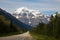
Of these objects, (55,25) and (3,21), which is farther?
(55,25)

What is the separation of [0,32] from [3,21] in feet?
12.6

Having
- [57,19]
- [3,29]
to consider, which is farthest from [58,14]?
[3,29]

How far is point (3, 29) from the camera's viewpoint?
87375 millimetres

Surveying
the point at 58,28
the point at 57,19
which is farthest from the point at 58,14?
the point at 58,28

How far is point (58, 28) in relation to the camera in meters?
85.8

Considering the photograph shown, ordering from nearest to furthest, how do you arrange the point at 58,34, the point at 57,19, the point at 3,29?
the point at 58,34 < the point at 3,29 < the point at 57,19

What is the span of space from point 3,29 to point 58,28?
747 inches

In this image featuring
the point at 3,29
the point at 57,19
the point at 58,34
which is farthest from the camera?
the point at 57,19

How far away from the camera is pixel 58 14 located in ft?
322

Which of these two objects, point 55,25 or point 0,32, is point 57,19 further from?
point 0,32

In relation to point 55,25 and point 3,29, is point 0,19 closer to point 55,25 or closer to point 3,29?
point 3,29

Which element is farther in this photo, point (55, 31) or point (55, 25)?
point (55, 25)

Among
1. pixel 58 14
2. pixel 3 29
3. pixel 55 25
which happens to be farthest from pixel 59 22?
pixel 3 29

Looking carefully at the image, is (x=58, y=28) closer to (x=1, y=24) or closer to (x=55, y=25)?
(x=55, y=25)
